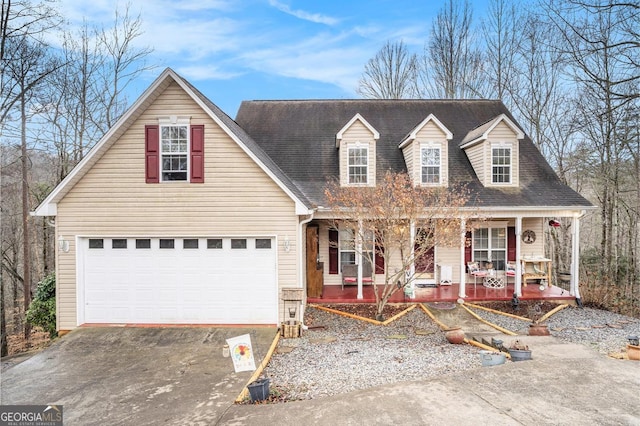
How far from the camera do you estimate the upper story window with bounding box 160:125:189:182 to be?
348 inches

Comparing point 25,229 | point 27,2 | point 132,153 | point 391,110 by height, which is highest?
point 27,2

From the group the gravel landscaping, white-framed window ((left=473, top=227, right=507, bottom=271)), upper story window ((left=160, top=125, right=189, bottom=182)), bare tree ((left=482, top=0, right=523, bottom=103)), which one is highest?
bare tree ((left=482, top=0, right=523, bottom=103))

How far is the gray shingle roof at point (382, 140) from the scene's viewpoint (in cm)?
1167

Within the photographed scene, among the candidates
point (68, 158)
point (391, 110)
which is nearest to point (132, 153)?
point (68, 158)

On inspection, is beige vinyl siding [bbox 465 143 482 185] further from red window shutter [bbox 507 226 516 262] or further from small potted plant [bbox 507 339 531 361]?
small potted plant [bbox 507 339 531 361]

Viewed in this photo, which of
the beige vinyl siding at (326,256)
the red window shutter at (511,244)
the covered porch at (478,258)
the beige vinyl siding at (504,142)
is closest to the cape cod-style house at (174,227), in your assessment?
the covered porch at (478,258)

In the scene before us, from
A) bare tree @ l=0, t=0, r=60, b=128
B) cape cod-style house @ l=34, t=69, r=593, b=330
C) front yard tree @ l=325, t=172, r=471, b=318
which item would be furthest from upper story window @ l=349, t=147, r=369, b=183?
bare tree @ l=0, t=0, r=60, b=128

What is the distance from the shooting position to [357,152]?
12.2 m

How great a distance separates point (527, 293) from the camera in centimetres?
1134

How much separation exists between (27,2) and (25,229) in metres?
8.22

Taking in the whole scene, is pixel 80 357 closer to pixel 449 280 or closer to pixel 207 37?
pixel 449 280

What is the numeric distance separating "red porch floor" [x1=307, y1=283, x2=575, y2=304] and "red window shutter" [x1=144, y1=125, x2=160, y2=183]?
604cm

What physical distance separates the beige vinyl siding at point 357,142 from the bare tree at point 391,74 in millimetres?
11334

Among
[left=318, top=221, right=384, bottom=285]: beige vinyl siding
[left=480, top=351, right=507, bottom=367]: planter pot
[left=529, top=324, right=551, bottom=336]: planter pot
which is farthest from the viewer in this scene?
[left=318, top=221, right=384, bottom=285]: beige vinyl siding
